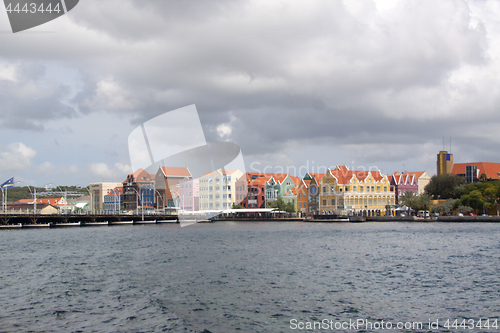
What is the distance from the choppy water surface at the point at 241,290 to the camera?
19484 millimetres

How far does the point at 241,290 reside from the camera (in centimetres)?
2539

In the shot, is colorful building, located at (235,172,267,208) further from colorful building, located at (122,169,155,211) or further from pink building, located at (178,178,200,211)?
colorful building, located at (122,169,155,211)

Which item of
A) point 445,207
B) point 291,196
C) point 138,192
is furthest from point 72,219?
point 445,207

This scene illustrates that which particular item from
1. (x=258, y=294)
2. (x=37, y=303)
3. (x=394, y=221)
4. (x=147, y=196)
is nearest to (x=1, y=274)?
(x=37, y=303)

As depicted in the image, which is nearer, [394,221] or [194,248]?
[194,248]

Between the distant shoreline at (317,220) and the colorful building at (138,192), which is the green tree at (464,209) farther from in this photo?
the colorful building at (138,192)

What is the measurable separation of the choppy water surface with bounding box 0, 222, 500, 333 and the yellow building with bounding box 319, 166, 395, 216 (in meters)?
86.5

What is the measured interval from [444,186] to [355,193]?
24.9m

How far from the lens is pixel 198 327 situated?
18.5m

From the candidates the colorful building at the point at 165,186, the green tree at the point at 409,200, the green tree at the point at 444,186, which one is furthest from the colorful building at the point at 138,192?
the green tree at the point at 444,186

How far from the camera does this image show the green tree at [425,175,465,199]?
128 metres

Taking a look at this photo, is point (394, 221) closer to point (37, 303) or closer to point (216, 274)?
point (216, 274)

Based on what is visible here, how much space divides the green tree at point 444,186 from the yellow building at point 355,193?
1093 centimetres

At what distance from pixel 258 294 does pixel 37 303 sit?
10633 millimetres
